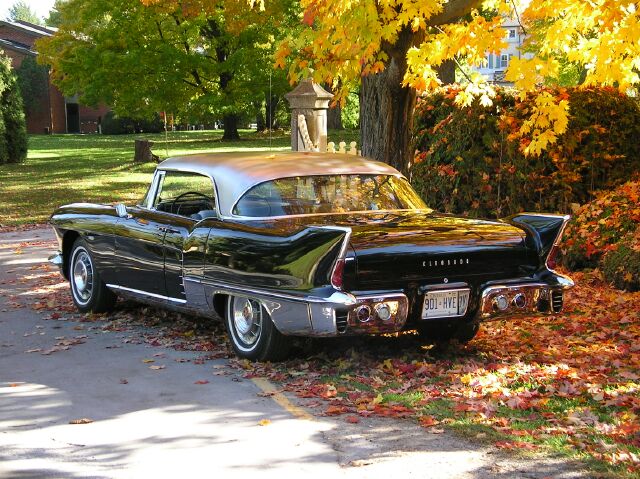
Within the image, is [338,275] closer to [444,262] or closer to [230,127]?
[444,262]

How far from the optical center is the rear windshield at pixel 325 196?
766 cm

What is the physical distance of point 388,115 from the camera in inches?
464

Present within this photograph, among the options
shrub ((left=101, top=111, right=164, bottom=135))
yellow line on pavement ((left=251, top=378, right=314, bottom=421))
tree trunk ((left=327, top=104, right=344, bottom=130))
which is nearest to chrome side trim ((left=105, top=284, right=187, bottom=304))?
yellow line on pavement ((left=251, top=378, right=314, bottom=421))

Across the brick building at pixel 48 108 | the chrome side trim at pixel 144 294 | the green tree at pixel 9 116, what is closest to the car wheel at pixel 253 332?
the chrome side trim at pixel 144 294

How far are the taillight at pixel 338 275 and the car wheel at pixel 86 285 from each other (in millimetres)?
3374

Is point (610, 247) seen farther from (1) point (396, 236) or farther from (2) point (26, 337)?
(2) point (26, 337)

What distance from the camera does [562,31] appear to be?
10297 millimetres

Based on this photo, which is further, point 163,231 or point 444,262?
point 163,231

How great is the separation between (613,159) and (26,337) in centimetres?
719

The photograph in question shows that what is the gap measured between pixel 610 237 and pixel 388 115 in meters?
2.84

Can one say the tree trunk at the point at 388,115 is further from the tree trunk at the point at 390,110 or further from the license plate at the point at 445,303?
the license plate at the point at 445,303

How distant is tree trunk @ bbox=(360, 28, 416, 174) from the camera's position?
11602 mm

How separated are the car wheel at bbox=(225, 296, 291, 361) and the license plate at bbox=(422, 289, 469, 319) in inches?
40.2

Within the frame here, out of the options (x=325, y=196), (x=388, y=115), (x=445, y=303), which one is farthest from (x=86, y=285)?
(x=388, y=115)
